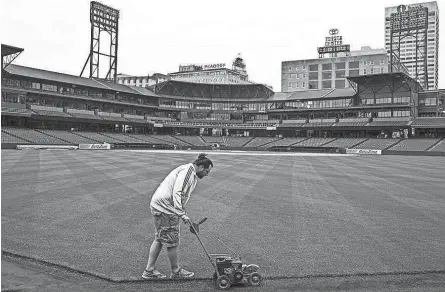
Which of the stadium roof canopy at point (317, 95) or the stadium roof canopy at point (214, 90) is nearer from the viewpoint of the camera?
the stadium roof canopy at point (317, 95)

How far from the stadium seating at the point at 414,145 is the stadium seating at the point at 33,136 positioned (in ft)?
200

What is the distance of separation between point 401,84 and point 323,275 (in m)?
87.6

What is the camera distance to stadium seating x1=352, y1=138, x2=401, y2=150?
76.0 meters

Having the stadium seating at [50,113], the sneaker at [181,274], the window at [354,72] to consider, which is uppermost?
the window at [354,72]

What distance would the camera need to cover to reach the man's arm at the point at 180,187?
271 inches

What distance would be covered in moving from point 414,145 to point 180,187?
75474 mm

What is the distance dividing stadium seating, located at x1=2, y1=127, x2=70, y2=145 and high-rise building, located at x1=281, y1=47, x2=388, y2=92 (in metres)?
93.6

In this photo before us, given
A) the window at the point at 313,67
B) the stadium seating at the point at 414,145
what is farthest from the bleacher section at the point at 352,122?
the window at the point at 313,67

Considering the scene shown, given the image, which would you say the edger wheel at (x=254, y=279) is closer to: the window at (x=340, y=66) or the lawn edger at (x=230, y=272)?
the lawn edger at (x=230, y=272)

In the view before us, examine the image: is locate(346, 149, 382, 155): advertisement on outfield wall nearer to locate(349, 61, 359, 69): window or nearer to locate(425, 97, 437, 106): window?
locate(425, 97, 437, 106): window

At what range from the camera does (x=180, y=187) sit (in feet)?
22.7

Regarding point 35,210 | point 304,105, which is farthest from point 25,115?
point 35,210

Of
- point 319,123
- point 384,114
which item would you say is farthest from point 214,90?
point 384,114

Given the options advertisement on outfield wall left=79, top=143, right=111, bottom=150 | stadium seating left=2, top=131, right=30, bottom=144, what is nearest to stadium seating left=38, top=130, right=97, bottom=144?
advertisement on outfield wall left=79, top=143, right=111, bottom=150
